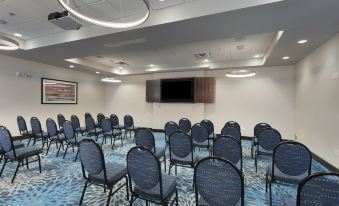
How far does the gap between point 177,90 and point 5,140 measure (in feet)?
20.7

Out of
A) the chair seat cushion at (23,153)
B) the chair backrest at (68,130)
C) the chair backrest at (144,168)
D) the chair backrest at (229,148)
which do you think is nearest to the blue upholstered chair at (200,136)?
the chair backrest at (229,148)

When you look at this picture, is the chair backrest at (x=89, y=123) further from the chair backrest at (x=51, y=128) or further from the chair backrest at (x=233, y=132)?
the chair backrest at (x=233, y=132)

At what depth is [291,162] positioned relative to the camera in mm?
2391

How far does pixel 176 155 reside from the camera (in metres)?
3.24

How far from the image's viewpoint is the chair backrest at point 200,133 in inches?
163

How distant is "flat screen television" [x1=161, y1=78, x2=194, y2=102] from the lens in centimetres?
820

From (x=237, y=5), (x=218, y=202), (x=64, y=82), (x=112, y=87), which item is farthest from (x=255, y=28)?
(x=112, y=87)

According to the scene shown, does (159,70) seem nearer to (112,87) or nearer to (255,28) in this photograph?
(112,87)

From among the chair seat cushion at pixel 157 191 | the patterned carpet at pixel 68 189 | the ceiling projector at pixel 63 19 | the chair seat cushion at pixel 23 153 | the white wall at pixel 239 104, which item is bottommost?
the patterned carpet at pixel 68 189

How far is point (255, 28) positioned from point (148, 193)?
3532 mm

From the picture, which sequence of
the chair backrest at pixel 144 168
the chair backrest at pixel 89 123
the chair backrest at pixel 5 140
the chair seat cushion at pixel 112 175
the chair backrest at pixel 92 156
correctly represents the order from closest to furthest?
the chair backrest at pixel 144 168 → the chair backrest at pixel 92 156 → the chair seat cushion at pixel 112 175 → the chair backrest at pixel 5 140 → the chair backrest at pixel 89 123

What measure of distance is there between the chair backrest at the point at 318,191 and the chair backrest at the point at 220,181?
1.46ft

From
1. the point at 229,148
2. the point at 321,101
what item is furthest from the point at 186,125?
the point at 321,101

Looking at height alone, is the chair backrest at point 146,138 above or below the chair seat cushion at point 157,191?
above
